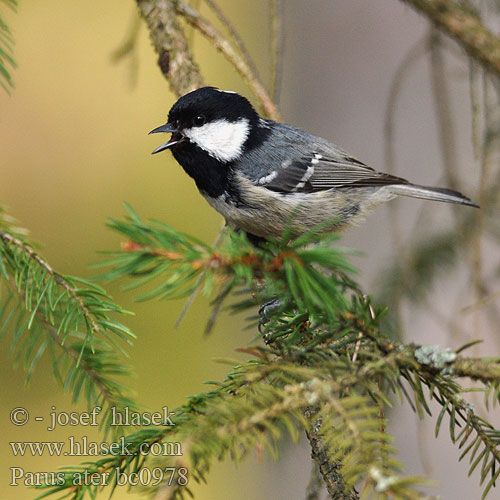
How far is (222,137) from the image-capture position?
1395 mm

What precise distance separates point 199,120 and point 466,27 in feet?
2.10

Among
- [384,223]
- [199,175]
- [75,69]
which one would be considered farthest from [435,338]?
[75,69]

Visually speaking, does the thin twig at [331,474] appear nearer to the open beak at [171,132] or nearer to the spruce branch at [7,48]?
the spruce branch at [7,48]

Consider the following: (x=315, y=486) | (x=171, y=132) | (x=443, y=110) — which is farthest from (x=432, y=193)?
(x=315, y=486)

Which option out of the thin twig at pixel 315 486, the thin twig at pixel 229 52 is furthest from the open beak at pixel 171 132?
the thin twig at pixel 315 486

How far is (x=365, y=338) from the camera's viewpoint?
2.12ft

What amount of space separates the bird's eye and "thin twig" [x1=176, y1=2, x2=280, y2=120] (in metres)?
0.14

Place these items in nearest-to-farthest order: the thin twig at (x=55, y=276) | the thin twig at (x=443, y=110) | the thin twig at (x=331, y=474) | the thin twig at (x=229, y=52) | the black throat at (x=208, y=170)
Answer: the thin twig at (x=331, y=474) → the thin twig at (x=55, y=276) → the thin twig at (x=229, y=52) → the black throat at (x=208, y=170) → the thin twig at (x=443, y=110)

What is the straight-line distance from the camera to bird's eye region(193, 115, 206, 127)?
1314 mm

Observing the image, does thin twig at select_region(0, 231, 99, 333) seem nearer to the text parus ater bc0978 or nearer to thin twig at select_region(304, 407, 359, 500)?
thin twig at select_region(304, 407, 359, 500)

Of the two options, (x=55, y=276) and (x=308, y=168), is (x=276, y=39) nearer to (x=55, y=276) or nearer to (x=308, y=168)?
(x=308, y=168)

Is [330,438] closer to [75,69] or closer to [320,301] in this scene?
[320,301]

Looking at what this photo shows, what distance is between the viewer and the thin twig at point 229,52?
124cm

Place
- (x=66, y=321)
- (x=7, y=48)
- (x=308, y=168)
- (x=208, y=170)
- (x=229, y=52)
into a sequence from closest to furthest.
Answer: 1. (x=66, y=321)
2. (x=7, y=48)
3. (x=229, y=52)
4. (x=208, y=170)
5. (x=308, y=168)
